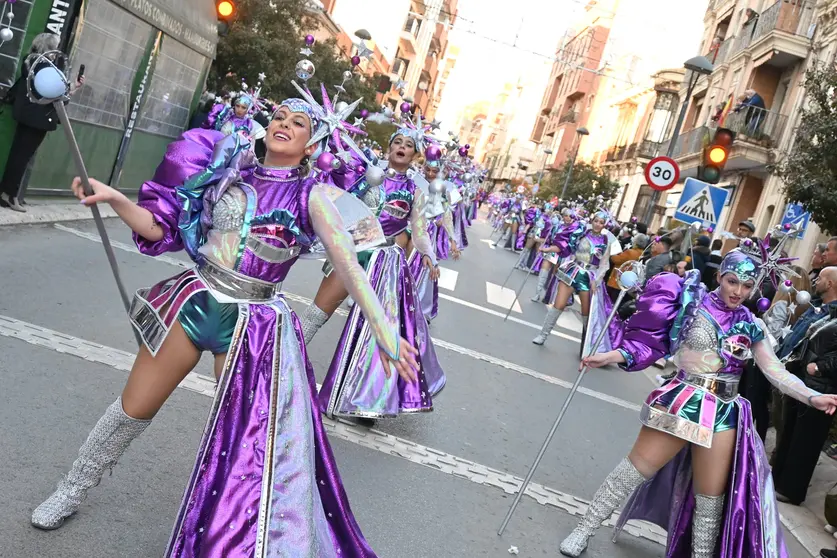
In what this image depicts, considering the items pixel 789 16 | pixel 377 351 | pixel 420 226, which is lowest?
pixel 377 351

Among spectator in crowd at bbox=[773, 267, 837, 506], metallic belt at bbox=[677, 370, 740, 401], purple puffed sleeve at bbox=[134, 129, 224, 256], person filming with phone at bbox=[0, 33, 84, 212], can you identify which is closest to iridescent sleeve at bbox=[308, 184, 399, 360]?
purple puffed sleeve at bbox=[134, 129, 224, 256]

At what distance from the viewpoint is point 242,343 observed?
3.41 meters

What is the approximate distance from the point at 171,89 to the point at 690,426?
1270 cm

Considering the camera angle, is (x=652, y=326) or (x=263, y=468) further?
(x=652, y=326)

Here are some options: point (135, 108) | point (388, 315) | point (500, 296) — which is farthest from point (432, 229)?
point (388, 315)

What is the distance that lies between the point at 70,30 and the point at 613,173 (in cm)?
4267

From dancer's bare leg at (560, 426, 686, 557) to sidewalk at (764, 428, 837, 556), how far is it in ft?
6.74

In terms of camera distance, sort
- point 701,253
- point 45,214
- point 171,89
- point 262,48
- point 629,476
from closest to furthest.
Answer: point 629,476, point 45,214, point 701,253, point 171,89, point 262,48

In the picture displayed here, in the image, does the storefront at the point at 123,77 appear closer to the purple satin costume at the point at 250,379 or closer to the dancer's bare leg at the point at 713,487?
the purple satin costume at the point at 250,379

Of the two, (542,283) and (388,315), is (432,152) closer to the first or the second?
(388,315)

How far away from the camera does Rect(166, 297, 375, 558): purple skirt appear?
10.6 feet

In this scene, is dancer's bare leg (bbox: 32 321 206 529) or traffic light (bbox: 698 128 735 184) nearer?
dancer's bare leg (bbox: 32 321 206 529)

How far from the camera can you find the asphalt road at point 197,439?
4.02 m

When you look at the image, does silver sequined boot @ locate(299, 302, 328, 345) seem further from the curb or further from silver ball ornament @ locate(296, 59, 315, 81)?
the curb
